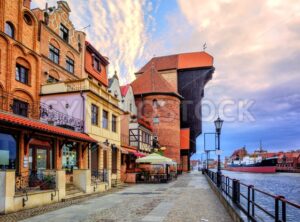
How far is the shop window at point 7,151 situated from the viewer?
50.3ft

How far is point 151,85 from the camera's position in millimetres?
53906

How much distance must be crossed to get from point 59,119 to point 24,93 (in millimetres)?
2874

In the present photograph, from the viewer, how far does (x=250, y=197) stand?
895 cm

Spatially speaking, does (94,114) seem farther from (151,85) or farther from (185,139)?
(185,139)

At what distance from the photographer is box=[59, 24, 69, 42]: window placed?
2541 cm

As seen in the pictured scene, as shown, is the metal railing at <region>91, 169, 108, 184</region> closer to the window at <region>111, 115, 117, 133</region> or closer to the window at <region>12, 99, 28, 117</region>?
the window at <region>111, 115, 117, 133</region>

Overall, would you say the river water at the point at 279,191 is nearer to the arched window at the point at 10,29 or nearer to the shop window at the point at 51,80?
the shop window at the point at 51,80

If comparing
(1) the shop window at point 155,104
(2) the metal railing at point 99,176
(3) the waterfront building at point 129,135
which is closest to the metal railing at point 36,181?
(2) the metal railing at point 99,176

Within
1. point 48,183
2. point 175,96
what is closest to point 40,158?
point 48,183

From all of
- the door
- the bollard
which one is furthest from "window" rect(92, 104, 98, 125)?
the bollard

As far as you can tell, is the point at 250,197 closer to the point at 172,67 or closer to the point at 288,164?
the point at 172,67

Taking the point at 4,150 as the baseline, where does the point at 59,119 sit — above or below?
above

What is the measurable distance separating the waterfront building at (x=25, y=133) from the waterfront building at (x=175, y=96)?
31.2m

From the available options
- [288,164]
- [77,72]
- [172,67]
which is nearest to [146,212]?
[77,72]
